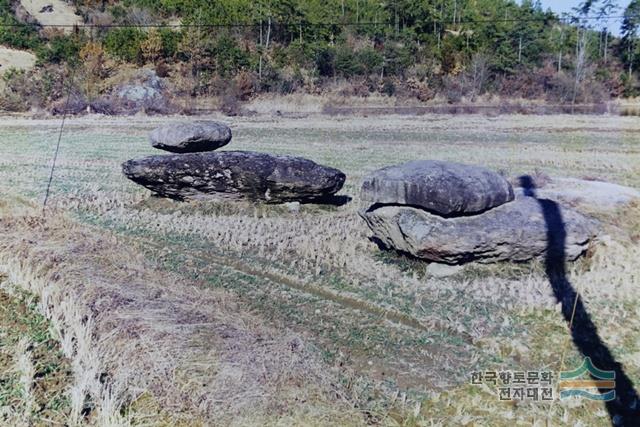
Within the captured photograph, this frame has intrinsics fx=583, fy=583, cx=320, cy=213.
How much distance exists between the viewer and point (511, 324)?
7.58 metres

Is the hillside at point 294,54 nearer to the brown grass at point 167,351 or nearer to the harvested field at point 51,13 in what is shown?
the harvested field at point 51,13

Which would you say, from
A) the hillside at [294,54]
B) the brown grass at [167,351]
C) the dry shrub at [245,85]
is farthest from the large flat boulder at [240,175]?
the dry shrub at [245,85]

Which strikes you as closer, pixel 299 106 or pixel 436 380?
pixel 436 380

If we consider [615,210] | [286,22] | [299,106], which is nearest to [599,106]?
[299,106]

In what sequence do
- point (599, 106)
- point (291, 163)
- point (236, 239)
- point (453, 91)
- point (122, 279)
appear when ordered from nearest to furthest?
1. point (122, 279)
2. point (236, 239)
3. point (291, 163)
4. point (599, 106)
5. point (453, 91)

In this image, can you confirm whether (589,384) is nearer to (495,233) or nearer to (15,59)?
(495,233)

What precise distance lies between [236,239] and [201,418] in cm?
625

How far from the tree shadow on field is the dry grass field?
130mm

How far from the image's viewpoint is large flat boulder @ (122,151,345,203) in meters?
13.0

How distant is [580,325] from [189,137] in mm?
9722

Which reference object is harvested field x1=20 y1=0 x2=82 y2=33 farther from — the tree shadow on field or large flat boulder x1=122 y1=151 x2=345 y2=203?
the tree shadow on field

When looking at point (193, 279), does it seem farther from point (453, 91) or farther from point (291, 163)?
point (453, 91)

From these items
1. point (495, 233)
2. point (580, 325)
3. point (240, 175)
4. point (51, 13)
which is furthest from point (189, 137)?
point (51, 13)

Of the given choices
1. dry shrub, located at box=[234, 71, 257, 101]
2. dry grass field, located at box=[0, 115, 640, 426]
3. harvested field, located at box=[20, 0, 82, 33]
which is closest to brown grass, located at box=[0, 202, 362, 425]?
dry grass field, located at box=[0, 115, 640, 426]
